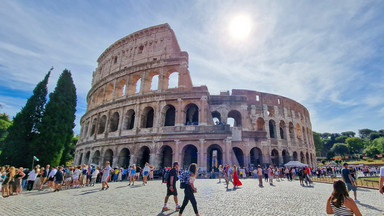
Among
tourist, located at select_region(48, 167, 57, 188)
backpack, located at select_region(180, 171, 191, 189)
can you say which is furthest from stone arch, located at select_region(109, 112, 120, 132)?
backpack, located at select_region(180, 171, 191, 189)

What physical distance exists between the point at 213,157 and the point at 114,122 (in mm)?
13957

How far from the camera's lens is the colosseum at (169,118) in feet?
65.7

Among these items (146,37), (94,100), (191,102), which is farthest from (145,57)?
(94,100)

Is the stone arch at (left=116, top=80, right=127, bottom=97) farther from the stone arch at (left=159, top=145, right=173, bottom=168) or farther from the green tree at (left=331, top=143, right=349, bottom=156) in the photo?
the green tree at (left=331, top=143, right=349, bottom=156)

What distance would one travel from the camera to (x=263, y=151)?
22.9m

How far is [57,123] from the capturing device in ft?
65.7

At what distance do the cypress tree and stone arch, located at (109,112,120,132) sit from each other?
7.41 m

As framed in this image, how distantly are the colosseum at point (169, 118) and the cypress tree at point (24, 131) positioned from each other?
6339 millimetres

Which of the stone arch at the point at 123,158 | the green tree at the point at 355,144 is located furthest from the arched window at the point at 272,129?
the green tree at the point at 355,144

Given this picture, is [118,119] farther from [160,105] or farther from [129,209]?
[129,209]

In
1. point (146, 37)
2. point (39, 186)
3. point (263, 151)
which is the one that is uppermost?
point (146, 37)

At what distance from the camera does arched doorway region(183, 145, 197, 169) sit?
2092 centimetres

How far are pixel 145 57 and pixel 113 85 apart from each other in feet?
21.1

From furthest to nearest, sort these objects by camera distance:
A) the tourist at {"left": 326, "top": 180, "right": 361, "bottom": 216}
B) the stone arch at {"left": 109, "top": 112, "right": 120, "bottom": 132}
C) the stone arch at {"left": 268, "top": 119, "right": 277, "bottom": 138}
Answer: the stone arch at {"left": 268, "top": 119, "right": 277, "bottom": 138}
the stone arch at {"left": 109, "top": 112, "right": 120, "bottom": 132}
the tourist at {"left": 326, "top": 180, "right": 361, "bottom": 216}
